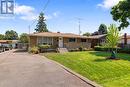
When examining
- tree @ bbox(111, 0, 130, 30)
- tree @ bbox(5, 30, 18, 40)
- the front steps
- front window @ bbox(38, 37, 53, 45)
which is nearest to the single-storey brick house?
front window @ bbox(38, 37, 53, 45)

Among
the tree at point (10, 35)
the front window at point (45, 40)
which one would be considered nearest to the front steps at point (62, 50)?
the front window at point (45, 40)

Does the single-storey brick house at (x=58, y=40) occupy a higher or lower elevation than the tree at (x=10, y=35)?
lower

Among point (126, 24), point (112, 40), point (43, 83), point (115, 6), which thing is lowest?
point (43, 83)

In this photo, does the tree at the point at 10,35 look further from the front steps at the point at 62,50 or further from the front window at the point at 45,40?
the front steps at the point at 62,50

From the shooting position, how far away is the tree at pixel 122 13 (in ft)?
117

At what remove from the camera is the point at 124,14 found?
1467 inches

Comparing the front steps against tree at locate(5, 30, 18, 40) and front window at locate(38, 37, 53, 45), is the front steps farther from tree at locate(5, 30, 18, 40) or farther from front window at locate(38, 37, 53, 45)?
tree at locate(5, 30, 18, 40)

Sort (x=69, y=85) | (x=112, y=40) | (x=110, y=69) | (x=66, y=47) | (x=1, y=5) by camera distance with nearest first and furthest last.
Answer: (x=69, y=85), (x=110, y=69), (x=112, y=40), (x=1, y=5), (x=66, y=47)

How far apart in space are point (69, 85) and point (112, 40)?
15120 mm

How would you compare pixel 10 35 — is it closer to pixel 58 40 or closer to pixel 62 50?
pixel 58 40

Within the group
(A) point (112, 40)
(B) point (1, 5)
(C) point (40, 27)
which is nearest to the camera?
(A) point (112, 40)

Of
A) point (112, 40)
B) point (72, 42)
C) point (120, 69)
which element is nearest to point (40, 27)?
point (72, 42)

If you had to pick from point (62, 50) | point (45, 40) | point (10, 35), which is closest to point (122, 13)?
point (62, 50)

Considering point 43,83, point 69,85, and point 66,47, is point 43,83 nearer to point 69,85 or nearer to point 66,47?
point 69,85
